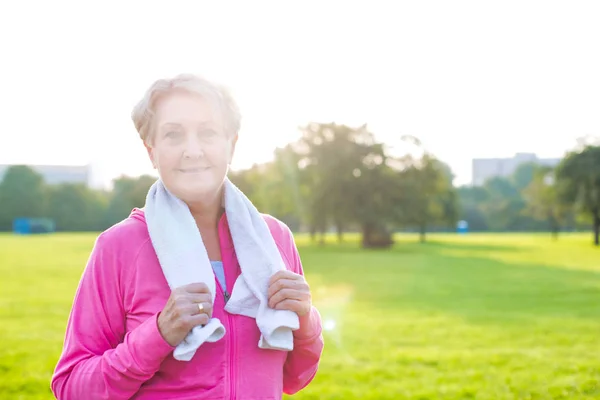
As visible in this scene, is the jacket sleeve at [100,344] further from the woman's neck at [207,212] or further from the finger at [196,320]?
the woman's neck at [207,212]

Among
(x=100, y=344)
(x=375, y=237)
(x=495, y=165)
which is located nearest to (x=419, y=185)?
(x=375, y=237)

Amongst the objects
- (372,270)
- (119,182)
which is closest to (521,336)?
(372,270)

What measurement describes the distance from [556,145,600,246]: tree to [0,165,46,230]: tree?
69457mm

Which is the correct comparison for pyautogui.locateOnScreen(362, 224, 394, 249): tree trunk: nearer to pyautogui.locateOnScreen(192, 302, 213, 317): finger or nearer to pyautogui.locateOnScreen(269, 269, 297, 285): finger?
pyautogui.locateOnScreen(269, 269, 297, 285): finger

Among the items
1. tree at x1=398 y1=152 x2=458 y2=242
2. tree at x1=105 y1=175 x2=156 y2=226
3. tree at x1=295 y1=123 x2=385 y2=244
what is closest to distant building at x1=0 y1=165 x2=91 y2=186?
tree at x1=105 y1=175 x2=156 y2=226

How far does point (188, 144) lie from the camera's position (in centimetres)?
183

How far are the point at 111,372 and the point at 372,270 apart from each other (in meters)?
24.6

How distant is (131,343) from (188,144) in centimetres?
53

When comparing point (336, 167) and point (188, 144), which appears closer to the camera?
point (188, 144)

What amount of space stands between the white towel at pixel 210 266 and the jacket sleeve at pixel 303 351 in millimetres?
101

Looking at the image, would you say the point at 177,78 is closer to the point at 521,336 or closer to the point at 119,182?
the point at 521,336

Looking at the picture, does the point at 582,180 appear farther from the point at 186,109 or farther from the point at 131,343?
the point at 131,343

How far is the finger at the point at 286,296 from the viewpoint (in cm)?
179

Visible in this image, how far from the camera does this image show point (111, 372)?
177cm
